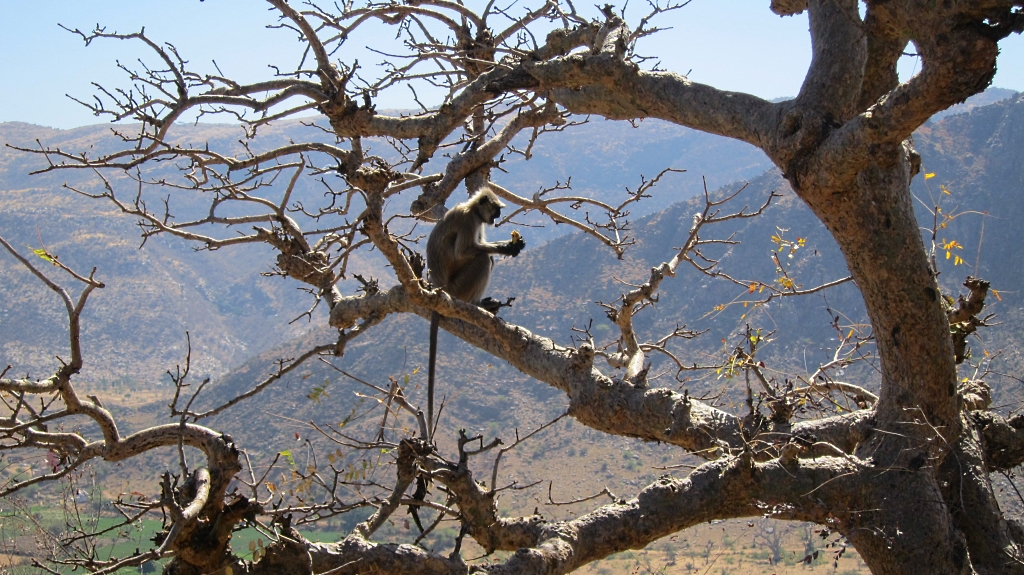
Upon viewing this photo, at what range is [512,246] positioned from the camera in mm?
7258

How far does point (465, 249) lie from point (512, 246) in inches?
25.3

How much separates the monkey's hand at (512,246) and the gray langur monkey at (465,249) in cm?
9

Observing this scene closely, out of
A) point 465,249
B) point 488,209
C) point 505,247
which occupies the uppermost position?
point 488,209

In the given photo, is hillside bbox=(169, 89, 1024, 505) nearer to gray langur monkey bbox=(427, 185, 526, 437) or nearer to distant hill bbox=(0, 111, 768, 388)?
distant hill bbox=(0, 111, 768, 388)

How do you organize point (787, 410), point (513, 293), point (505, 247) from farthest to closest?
point (513, 293) → point (505, 247) → point (787, 410)

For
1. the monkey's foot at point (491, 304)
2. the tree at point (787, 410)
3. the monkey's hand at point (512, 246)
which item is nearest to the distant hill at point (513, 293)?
the tree at point (787, 410)

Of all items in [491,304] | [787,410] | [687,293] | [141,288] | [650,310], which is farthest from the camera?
[141,288]

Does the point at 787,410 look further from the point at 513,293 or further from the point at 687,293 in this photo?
the point at 513,293

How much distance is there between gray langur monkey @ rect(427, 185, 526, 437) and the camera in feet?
25.2

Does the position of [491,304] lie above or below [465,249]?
below

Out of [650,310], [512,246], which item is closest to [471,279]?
[512,246]

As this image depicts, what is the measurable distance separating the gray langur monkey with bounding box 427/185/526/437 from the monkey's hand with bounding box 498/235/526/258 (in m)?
0.09

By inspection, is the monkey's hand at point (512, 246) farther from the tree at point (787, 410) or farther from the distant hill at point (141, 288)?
the distant hill at point (141, 288)

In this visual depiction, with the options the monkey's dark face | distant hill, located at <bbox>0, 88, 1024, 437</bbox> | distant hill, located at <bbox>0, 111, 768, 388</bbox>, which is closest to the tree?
distant hill, located at <bbox>0, 88, 1024, 437</bbox>
